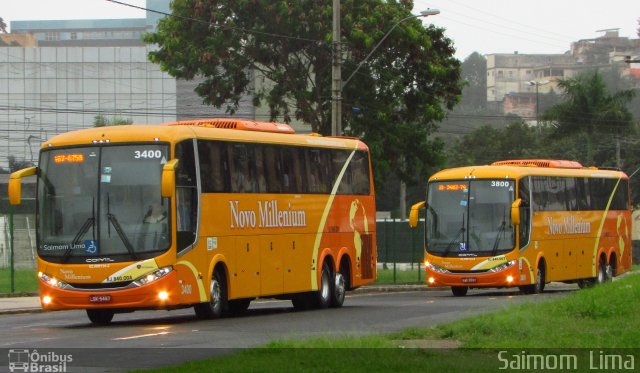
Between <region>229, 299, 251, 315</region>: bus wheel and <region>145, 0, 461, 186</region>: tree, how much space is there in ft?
59.4

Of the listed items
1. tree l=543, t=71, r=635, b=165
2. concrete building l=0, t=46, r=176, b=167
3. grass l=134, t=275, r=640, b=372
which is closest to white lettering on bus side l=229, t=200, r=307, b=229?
grass l=134, t=275, r=640, b=372

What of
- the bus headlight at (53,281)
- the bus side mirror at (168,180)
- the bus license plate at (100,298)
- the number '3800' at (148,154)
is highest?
the number '3800' at (148,154)

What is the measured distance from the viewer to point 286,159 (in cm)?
2608

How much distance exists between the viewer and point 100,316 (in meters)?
23.0

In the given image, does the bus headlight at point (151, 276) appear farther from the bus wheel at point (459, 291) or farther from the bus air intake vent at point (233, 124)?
the bus wheel at point (459, 291)

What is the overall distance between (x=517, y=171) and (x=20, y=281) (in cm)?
1365

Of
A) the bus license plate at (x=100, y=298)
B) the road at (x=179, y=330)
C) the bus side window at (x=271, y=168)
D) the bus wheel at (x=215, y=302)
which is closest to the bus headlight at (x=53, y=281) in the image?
the bus license plate at (x=100, y=298)

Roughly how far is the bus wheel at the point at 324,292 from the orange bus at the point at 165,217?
1169mm

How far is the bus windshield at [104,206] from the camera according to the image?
69.8ft

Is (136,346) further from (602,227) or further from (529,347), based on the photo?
(602,227)

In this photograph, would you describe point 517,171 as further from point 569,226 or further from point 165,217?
point 165,217

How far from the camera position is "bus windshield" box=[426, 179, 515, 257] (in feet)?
113

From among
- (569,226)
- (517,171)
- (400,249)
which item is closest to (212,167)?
(517,171)

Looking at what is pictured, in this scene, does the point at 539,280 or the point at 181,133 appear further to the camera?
the point at 539,280
